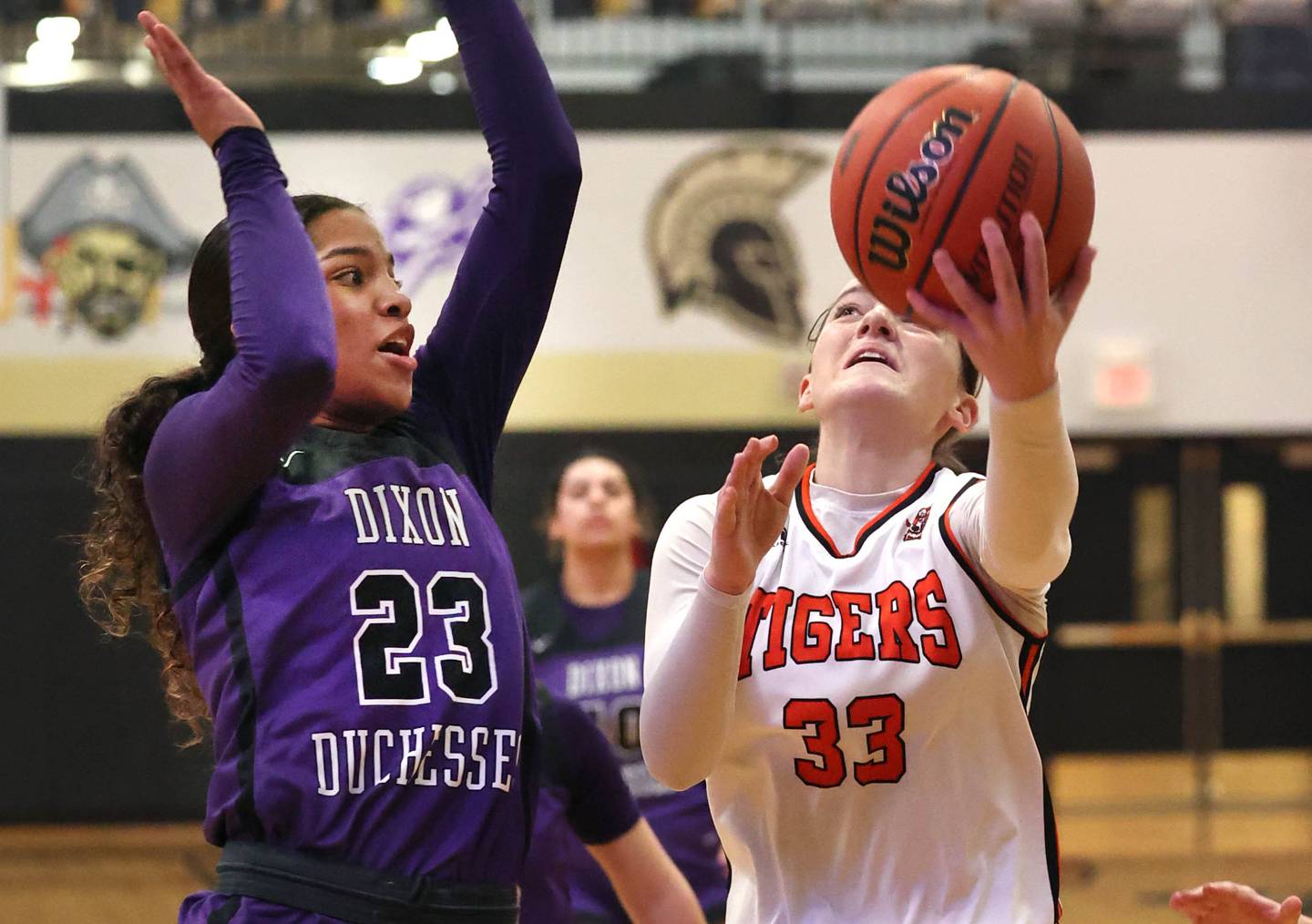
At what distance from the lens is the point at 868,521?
9.12ft

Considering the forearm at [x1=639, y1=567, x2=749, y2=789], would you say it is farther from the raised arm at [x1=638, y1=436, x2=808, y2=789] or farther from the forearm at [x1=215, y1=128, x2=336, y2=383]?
the forearm at [x1=215, y1=128, x2=336, y2=383]

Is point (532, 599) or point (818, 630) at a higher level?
point (818, 630)

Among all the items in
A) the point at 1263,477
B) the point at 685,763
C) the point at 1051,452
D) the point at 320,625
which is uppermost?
the point at 1051,452

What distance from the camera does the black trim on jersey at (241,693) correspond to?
2232 millimetres

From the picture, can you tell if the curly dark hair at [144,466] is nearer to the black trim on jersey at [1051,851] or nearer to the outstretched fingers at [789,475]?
the outstretched fingers at [789,475]

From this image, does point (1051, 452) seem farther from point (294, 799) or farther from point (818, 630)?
point (294, 799)

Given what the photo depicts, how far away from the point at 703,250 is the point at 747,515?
7611 millimetres

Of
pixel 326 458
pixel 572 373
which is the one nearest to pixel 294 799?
pixel 326 458

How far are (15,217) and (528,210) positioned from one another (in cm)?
789

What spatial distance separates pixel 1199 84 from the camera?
34.8 ft

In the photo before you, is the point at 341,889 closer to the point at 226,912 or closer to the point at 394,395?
the point at 226,912

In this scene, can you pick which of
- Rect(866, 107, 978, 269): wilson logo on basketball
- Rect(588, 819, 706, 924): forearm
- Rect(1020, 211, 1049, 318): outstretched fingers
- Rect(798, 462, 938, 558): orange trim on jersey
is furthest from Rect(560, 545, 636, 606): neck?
Rect(1020, 211, 1049, 318): outstretched fingers

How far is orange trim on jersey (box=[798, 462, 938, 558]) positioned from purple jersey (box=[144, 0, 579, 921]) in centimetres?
57

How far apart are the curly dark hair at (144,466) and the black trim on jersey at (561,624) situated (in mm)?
2469
